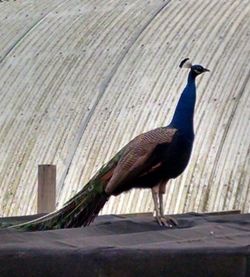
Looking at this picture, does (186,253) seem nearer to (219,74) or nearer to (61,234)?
(61,234)

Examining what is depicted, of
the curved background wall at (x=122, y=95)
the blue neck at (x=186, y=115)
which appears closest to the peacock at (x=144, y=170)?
the blue neck at (x=186, y=115)

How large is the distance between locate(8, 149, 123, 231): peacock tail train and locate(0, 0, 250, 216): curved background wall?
4.53 meters

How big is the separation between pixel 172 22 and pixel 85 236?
9.07m

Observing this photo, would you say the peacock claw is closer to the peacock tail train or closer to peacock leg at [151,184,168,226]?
peacock leg at [151,184,168,226]

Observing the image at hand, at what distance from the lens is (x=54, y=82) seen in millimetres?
14891

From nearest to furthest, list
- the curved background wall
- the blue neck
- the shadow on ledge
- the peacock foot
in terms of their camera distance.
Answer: the shadow on ledge → the peacock foot → the blue neck → the curved background wall

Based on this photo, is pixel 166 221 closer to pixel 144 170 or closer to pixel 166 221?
pixel 166 221

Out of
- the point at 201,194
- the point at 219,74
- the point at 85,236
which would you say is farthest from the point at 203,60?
the point at 85,236

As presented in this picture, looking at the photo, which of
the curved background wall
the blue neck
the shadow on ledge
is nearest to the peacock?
the blue neck

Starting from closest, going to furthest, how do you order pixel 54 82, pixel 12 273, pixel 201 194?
1. pixel 12 273
2. pixel 201 194
3. pixel 54 82

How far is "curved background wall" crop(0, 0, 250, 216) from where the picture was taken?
496 inches

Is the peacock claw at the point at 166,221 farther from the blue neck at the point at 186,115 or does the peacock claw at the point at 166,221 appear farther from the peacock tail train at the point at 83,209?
the blue neck at the point at 186,115

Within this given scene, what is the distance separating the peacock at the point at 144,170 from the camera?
24.5ft

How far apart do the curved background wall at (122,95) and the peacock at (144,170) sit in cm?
455
